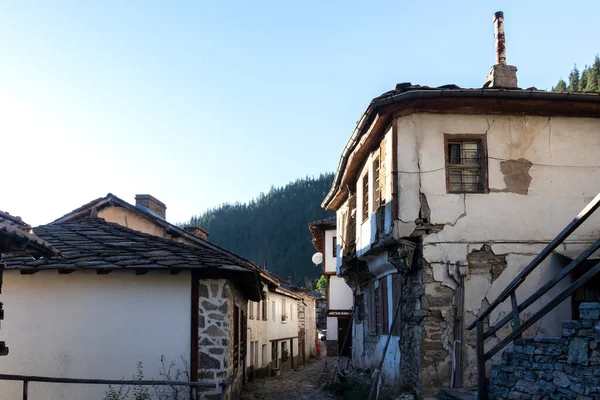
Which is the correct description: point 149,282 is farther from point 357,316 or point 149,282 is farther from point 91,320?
point 357,316

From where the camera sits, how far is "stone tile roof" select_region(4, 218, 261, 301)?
10.4 meters

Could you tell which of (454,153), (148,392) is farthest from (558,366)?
(148,392)

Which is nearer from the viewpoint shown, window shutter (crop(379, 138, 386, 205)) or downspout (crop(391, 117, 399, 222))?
downspout (crop(391, 117, 399, 222))

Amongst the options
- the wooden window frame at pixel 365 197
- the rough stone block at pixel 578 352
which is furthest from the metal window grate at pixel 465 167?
the rough stone block at pixel 578 352

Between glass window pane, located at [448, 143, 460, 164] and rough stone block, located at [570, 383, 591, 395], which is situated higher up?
glass window pane, located at [448, 143, 460, 164]

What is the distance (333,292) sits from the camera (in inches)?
1234

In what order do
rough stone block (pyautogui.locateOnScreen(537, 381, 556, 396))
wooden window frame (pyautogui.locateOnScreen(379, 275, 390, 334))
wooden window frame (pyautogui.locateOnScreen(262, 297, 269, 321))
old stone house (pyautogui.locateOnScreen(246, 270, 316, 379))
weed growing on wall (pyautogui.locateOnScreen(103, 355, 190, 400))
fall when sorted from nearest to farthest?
rough stone block (pyautogui.locateOnScreen(537, 381, 556, 396)), weed growing on wall (pyautogui.locateOnScreen(103, 355, 190, 400)), wooden window frame (pyautogui.locateOnScreen(379, 275, 390, 334)), old stone house (pyautogui.locateOnScreen(246, 270, 316, 379)), wooden window frame (pyautogui.locateOnScreen(262, 297, 269, 321))

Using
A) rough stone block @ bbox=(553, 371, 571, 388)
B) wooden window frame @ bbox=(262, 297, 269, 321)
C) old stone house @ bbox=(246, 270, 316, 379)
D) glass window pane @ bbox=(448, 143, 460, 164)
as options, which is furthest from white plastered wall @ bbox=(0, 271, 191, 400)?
wooden window frame @ bbox=(262, 297, 269, 321)

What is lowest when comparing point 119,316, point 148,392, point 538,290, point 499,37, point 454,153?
point 148,392

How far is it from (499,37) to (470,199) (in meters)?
3.93

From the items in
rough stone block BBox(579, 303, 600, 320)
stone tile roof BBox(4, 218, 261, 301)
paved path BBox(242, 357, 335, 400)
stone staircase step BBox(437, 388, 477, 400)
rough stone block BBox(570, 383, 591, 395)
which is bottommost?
paved path BBox(242, 357, 335, 400)

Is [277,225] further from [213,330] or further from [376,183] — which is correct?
[213,330]

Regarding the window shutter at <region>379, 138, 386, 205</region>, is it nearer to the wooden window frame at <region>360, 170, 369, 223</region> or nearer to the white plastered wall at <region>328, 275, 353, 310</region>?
the wooden window frame at <region>360, 170, 369, 223</region>

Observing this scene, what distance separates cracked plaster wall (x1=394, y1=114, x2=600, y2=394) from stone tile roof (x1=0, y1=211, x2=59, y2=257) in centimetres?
599
